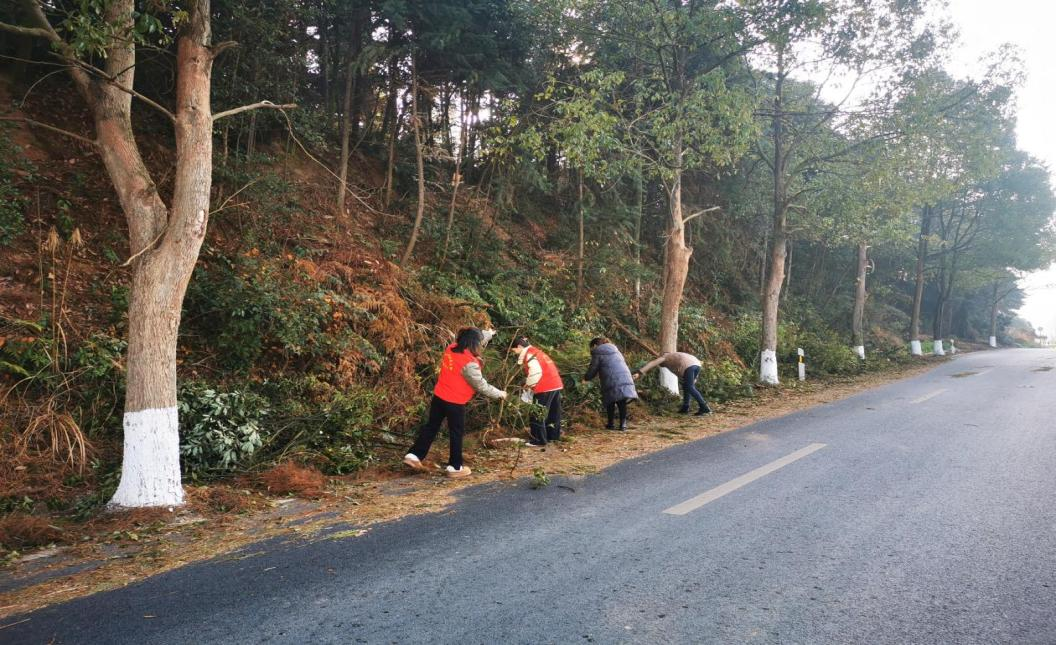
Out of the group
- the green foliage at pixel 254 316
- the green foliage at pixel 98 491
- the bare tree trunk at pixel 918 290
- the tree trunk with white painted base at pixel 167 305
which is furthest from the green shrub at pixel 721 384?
the bare tree trunk at pixel 918 290

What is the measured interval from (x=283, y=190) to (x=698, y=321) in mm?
12200

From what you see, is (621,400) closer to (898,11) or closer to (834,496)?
(834,496)

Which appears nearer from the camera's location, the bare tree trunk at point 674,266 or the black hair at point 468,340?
the black hair at point 468,340

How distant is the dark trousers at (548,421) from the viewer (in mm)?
8820

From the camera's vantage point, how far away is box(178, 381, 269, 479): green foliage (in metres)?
6.56

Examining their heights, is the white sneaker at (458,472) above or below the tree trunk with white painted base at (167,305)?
below

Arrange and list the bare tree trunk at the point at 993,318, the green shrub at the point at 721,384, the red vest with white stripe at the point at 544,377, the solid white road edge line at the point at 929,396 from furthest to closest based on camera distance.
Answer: the bare tree trunk at the point at 993,318 < the green shrub at the point at 721,384 < the solid white road edge line at the point at 929,396 < the red vest with white stripe at the point at 544,377

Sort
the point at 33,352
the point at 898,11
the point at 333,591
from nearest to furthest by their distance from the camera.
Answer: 1. the point at 333,591
2. the point at 33,352
3. the point at 898,11

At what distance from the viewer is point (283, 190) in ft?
39.8

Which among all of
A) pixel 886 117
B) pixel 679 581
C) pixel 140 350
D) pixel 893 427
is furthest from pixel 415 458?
pixel 886 117

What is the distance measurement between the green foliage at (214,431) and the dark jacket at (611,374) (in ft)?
17.0

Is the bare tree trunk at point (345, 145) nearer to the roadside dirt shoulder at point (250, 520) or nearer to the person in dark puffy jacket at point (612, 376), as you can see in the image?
the person in dark puffy jacket at point (612, 376)

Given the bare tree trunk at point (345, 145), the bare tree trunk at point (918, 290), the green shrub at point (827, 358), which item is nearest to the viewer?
the bare tree trunk at point (345, 145)

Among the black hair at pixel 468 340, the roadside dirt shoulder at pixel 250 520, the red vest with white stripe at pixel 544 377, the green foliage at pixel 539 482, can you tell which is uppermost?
the black hair at pixel 468 340
